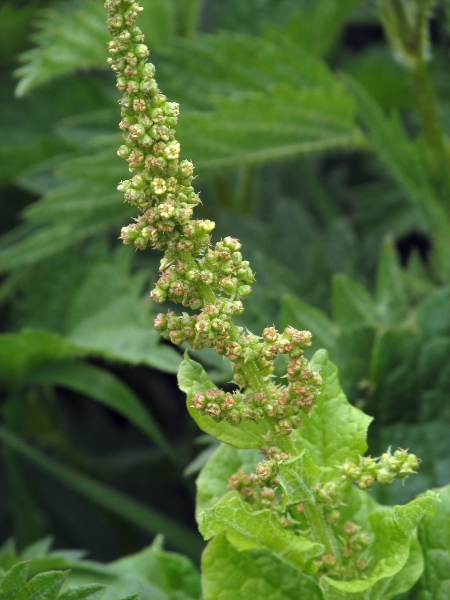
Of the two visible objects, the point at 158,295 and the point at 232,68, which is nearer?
the point at 158,295

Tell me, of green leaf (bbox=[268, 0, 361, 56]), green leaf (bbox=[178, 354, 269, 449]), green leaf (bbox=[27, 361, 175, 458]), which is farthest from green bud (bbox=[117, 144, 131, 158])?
green leaf (bbox=[268, 0, 361, 56])

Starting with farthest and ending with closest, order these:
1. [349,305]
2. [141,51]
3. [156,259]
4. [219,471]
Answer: [156,259]
[349,305]
[219,471]
[141,51]

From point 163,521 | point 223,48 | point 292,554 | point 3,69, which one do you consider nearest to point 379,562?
point 292,554

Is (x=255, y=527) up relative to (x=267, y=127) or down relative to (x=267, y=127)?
down

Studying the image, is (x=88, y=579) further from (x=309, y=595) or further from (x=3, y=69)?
(x=3, y=69)

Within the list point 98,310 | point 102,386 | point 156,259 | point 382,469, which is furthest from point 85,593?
point 156,259

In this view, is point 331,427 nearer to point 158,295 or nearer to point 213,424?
point 213,424

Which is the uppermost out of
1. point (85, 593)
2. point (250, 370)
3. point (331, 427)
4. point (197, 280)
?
point (197, 280)
